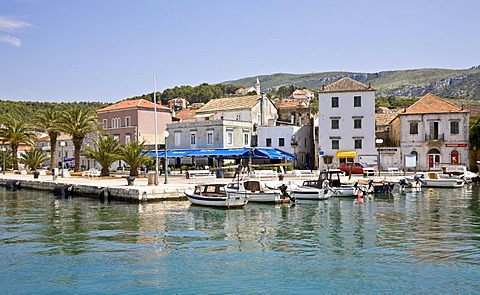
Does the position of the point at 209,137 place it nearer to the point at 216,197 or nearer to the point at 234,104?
the point at 234,104

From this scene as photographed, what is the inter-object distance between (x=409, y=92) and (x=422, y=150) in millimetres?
111319

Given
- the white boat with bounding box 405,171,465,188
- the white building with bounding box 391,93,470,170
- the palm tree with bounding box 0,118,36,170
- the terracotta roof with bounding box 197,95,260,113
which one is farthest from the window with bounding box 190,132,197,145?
the white boat with bounding box 405,171,465,188

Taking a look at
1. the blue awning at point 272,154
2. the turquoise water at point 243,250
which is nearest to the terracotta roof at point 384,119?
the blue awning at point 272,154

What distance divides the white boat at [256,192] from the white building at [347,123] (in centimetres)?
2608

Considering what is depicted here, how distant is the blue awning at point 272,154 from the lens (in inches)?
2041

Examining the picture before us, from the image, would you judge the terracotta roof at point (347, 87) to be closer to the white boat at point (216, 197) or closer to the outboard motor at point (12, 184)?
the white boat at point (216, 197)

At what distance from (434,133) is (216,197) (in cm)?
3313

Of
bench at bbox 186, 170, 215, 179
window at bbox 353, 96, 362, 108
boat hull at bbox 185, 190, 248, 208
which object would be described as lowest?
boat hull at bbox 185, 190, 248, 208

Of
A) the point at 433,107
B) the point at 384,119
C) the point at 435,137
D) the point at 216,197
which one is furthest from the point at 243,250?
the point at 384,119

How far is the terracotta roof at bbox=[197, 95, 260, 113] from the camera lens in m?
62.2

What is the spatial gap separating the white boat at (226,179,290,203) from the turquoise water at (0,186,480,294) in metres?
1.53

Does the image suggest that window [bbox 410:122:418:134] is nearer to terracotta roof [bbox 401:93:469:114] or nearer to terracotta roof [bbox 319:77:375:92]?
terracotta roof [bbox 401:93:469:114]

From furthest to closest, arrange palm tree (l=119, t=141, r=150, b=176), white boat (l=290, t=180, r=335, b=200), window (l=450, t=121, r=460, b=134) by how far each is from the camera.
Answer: window (l=450, t=121, r=460, b=134) < palm tree (l=119, t=141, r=150, b=176) < white boat (l=290, t=180, r=335, b=200)

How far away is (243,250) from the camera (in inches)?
661
